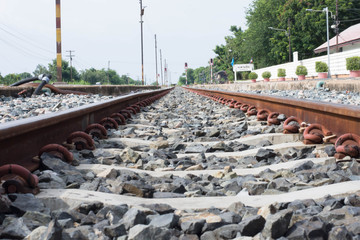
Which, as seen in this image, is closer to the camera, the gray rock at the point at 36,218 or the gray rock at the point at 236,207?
the gray rock at the point at 36,218

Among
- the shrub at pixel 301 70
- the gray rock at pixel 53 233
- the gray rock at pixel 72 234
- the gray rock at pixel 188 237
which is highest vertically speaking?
the shrub at pixel 301 70

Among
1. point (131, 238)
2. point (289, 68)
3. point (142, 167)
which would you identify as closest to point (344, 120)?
point (142, 167)

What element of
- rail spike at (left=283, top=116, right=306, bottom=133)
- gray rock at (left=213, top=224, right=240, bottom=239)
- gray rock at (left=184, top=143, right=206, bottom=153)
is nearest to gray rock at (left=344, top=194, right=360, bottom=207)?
gray rock at (left=213, top=224, right=240, bottom=239)

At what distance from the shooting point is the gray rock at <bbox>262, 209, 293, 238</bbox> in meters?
1.45

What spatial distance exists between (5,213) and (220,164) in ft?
5.36

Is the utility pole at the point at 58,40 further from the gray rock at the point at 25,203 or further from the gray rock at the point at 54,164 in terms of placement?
the gray rock at the point at 25,203

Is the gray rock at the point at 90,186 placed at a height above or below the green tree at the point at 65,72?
below

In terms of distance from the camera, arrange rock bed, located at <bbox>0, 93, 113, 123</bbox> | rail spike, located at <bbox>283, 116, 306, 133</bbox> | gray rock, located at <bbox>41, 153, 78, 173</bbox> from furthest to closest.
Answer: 1. rock bed, located at <bbox>0, 93, 113, 123</bbox>
2. rail spike, located at <bbox>283, 116, 306, 133</bbox>
3. gray rock, located at <bbox>41, 153, 78, 173</bbox>

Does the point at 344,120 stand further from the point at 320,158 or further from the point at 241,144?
the point at 241,144

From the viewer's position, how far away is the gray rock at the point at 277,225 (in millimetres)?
1445

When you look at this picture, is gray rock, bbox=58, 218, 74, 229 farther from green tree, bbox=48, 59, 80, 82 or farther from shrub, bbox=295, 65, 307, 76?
green tree, bbox=48, 59, 80, 82

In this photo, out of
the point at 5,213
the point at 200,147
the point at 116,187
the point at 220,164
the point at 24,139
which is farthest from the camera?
the point at 200,147

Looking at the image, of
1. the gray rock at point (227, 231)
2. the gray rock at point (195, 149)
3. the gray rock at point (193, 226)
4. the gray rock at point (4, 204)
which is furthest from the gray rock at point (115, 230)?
the gray rock at point (195, 149)

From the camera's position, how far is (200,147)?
3.63 meters
